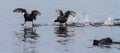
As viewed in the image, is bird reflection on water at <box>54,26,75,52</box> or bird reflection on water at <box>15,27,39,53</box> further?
bird reflection on water at <box>54,26,75,52</box>

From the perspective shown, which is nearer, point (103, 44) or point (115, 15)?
point (103, 44)

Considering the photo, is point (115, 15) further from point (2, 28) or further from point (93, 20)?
point (2, 28)

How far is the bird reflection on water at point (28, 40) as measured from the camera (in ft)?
79.2

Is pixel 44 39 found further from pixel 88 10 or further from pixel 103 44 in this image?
pixel 88 10

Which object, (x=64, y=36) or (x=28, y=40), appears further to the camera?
(x=64, y=36)

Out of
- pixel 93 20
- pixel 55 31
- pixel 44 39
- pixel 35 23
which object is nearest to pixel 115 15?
pixel 93 20

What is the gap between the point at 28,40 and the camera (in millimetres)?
27000

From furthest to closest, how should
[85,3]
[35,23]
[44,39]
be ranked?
[85,3] → [35,23] → [44,39]

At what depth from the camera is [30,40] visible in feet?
88.6

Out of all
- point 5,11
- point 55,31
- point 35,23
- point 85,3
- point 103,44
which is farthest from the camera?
point 85,3

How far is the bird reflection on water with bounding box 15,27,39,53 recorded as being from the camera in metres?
24.1

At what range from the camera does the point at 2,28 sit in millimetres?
31891

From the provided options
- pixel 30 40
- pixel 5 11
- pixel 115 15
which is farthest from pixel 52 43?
pixel 5 11

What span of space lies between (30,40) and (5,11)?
1613 cm
